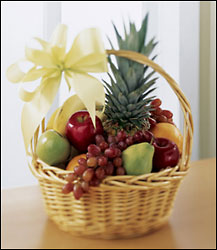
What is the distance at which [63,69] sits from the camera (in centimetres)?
64

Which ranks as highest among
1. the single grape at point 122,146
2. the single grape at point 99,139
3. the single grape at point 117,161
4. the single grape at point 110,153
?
the single grape at point 99,139

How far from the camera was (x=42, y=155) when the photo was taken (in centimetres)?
69

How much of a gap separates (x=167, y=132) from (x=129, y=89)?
0.55 ft

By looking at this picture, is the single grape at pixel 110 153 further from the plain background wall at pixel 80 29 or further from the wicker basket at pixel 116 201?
the plain background wall at pixel 80 29

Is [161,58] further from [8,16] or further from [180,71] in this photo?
[8,16]

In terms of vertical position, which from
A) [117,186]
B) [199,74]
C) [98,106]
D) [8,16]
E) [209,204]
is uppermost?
[8,16]

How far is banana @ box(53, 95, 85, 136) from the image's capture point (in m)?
0.78

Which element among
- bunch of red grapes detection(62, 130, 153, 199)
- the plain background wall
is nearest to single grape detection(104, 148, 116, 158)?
bunch of red grapes detection(62, 130, 153, 199)

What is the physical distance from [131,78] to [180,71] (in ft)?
4.79

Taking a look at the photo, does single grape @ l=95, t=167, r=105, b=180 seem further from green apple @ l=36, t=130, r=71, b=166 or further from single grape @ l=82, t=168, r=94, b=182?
green apple @ l=36, t=130, r=71, b=166

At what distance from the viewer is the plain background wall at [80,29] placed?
143 centimetres

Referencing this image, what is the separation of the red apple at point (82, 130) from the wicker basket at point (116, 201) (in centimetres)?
9

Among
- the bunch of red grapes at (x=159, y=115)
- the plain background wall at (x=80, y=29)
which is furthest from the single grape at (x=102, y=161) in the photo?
the plain background wall at (x=80, y=29)

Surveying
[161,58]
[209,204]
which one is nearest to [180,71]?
[161,58]
